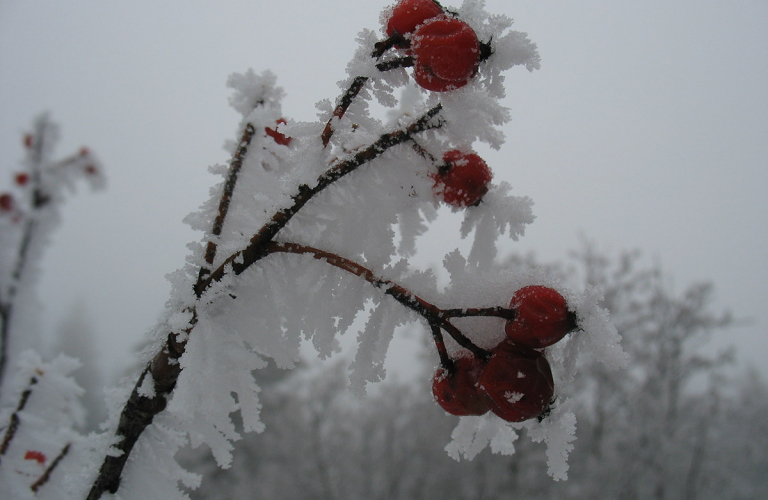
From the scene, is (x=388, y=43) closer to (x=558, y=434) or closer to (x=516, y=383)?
(x=516, y=383)

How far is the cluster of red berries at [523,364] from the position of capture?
68 centimetres

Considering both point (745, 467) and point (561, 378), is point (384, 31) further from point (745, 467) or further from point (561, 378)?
point (745, 467)

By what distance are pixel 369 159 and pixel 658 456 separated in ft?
30.7

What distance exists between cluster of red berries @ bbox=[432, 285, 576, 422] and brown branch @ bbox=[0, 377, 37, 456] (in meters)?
0.76

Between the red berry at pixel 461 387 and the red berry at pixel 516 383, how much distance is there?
3 centimetres

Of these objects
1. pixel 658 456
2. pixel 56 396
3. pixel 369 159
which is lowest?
pixel 56 396

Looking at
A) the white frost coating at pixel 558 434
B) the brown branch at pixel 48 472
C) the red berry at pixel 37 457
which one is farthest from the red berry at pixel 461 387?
the red berry at pixel 37 457

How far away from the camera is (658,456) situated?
7750 millimetres

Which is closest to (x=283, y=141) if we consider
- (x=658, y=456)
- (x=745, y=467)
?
(x=658, y=456)

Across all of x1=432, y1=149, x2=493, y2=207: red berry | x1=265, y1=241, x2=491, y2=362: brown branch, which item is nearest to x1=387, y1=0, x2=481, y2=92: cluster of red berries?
x1=432, y1=149, x2=493, y2=207: red berry

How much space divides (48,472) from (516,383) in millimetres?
975

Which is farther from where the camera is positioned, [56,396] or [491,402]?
[56,396]

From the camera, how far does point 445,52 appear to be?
2.27 ft

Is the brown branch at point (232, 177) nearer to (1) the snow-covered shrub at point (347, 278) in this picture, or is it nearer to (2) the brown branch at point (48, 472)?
(1) the snow-covered shrub at point (347, 278)
